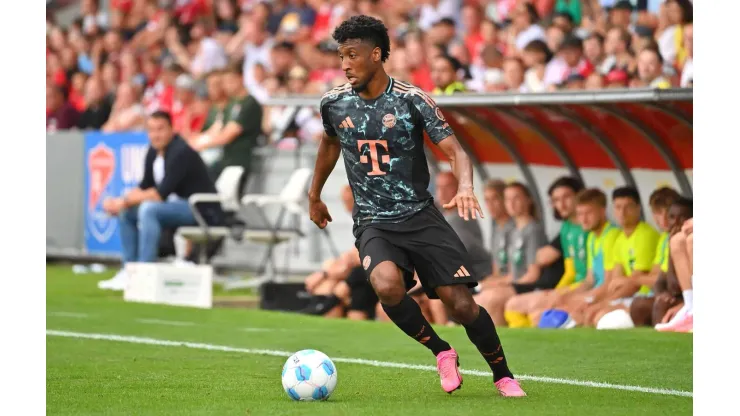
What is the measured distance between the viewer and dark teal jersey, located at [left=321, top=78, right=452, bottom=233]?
25.4ft

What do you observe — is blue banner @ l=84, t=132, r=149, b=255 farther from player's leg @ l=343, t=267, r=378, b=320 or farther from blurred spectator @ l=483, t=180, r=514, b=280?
blurred spectator @ l=483, t=180, r=514, b=280

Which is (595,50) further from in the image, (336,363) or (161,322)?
(336,363)

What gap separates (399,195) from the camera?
7828mm

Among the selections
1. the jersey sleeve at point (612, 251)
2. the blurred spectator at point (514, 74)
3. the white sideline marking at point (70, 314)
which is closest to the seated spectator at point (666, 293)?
the jersey sleeve at point (612, 251)

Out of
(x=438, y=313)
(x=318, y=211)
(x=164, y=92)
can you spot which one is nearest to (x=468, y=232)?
(x=438, y=313)

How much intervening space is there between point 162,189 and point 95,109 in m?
6.76

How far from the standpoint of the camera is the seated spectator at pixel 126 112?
Answer: 827 inches

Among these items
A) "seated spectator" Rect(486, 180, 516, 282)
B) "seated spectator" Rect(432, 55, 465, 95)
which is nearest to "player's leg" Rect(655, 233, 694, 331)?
"seated spectator" Rect(486, 180, 516, 282)

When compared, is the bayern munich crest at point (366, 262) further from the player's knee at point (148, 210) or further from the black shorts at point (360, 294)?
the player's knee at point (148, 210)

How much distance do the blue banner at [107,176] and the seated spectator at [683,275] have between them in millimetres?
9629

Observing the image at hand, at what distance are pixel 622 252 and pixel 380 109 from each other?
17.7ft

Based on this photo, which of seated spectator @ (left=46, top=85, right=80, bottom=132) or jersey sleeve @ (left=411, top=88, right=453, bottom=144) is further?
seated spectator @ (left=46, top=85, right=80, bottom=132)

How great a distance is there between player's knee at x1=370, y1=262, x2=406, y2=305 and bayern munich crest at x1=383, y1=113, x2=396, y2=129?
2.51ft
